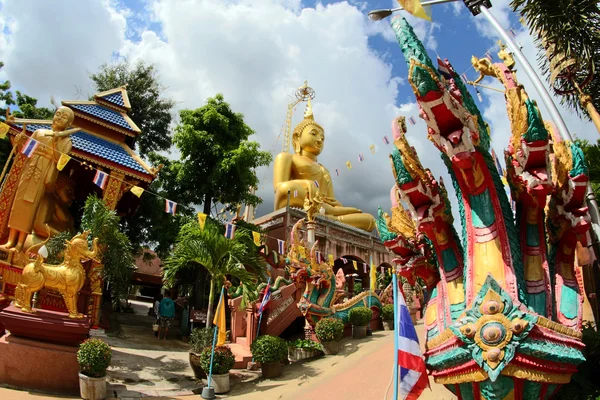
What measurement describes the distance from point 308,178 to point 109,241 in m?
16.9

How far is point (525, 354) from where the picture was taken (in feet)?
14.2

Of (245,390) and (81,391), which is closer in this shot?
(81,391)

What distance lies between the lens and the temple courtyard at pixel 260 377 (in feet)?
29.7

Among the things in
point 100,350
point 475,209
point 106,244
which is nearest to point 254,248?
point 106,244

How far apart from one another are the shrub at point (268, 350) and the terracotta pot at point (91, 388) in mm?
3687

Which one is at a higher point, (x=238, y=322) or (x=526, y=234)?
(x=526, y=234)

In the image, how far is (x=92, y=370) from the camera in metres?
8.51

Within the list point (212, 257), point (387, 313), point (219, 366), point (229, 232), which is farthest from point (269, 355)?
point (387, 313)

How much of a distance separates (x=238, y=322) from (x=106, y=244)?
462 centimetres

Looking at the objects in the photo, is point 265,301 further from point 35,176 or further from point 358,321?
point 35,176

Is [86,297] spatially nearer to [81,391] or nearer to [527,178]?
[81,391]

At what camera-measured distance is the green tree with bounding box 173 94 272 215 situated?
18047 millimetres

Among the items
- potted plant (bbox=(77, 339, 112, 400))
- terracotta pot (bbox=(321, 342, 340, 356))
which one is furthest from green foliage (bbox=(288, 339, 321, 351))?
potted plant (bbox=(77, 339, 112, 400))

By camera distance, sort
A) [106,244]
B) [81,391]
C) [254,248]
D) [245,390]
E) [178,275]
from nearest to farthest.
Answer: [81,391], [245,390], [106,244], [254,248], [178,275]
